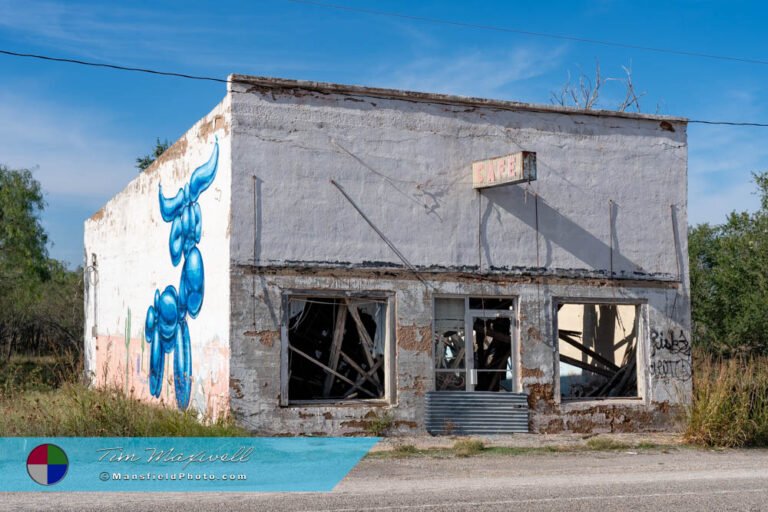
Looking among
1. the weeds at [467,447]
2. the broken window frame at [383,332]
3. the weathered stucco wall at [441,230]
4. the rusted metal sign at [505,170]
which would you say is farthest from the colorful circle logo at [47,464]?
the rusted metal sign at [505,170]

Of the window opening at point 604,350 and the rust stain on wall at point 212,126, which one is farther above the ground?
the rust stain on wall at point 212,126

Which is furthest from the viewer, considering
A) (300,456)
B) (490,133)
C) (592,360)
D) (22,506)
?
(592,360)

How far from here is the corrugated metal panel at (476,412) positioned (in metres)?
14.9

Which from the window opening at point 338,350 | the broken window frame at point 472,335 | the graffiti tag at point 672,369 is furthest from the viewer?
the graffiti tag at point 672,369

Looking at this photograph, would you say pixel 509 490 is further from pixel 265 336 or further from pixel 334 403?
pixel 265 336

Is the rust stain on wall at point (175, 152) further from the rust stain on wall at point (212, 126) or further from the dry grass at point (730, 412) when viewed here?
the dry grass at point (730, 412)

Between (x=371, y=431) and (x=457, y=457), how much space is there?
2.07 meters

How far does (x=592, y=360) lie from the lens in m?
18.4

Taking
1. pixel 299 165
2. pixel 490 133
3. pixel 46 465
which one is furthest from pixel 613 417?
pixel 46 465

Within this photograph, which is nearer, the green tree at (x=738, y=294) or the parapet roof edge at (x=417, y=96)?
the parapet roof edge at (x=417, y=96)

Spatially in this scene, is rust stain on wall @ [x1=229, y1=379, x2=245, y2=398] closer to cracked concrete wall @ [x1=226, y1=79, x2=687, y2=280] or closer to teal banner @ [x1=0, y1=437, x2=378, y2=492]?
teal banner @ [x1=0, y1=437, x2=378, y2=492]

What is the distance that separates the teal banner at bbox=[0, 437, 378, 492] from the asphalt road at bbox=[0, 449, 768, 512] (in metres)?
0.51

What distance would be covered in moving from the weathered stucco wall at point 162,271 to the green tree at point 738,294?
1476 centimetres

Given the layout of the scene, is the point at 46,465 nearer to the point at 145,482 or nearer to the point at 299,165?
the point at 145,482
